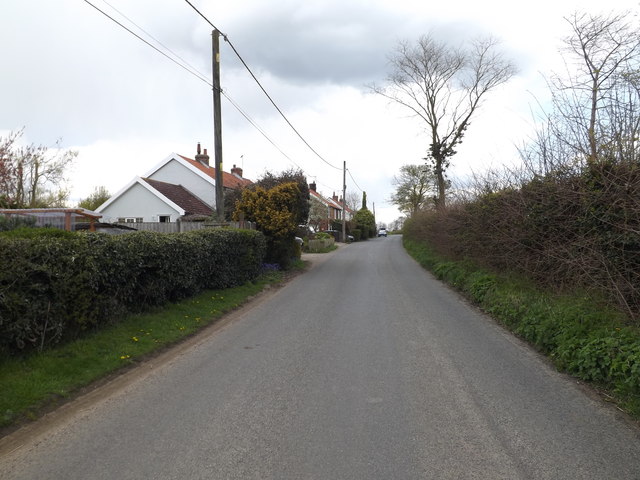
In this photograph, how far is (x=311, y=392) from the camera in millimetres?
5000

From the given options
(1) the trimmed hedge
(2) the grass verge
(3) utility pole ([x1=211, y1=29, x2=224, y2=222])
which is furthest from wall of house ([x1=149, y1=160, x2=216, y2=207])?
(2) the grass verge

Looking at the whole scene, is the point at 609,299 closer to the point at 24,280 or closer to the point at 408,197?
the point at 24,280

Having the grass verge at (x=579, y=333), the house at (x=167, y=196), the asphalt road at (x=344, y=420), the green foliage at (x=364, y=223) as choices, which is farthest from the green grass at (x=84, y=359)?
the green foliage at (x=364, y=223)

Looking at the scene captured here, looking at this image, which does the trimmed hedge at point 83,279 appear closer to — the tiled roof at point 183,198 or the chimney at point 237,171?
the tiled roof at point 183,198

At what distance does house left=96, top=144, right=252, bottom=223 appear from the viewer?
2773cm

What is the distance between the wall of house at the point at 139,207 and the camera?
2780cm

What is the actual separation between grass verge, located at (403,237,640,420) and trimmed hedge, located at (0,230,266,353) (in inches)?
241

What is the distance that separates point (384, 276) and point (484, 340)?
9.94m

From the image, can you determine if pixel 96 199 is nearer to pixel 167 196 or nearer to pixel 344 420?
pixel 167 196

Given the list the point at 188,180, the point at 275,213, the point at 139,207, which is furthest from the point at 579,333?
the point at 188,180

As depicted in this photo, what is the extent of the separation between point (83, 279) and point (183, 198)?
24.6m

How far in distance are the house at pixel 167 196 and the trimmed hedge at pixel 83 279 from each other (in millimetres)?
Result: 17976

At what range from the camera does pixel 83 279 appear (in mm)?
6195

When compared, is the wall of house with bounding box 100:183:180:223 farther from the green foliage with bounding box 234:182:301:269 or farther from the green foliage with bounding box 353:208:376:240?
the green foliage with bounding box 353:208:376:240
